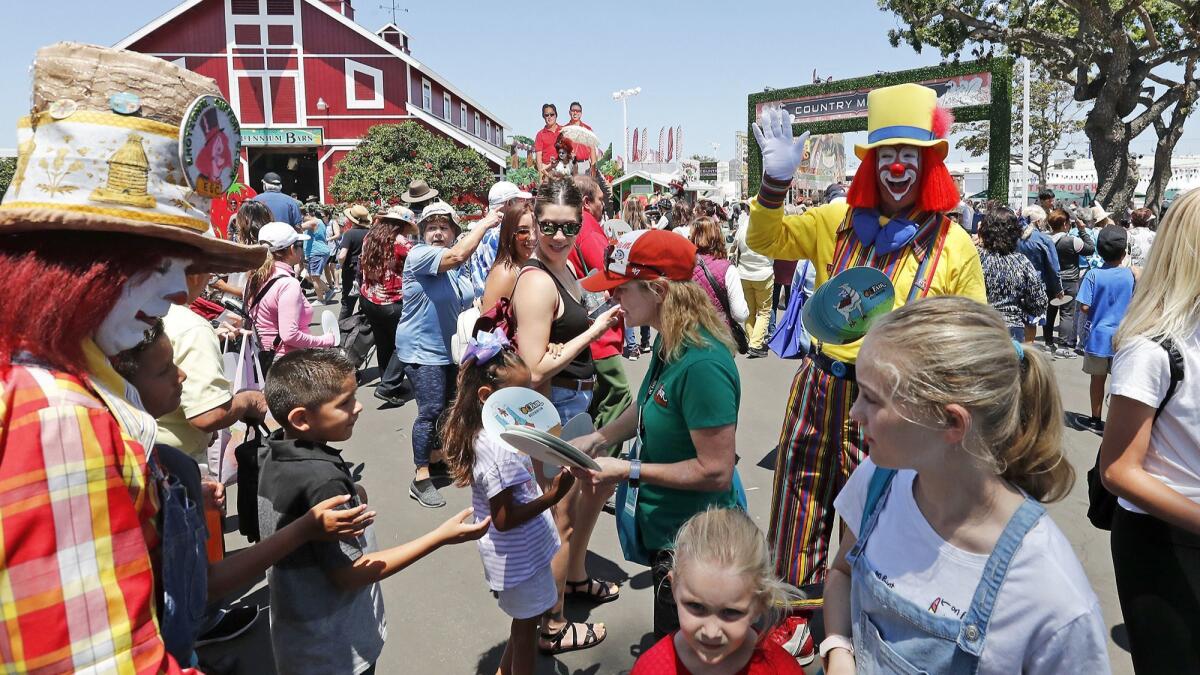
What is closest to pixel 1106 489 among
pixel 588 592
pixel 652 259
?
pixel 652 259

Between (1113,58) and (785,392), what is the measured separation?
20.0m

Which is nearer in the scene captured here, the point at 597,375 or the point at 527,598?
the point at 527,598

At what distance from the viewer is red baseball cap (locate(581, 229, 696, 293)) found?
8.38 feet

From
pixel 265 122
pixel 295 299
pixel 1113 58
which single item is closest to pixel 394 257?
→ pixel 295 299

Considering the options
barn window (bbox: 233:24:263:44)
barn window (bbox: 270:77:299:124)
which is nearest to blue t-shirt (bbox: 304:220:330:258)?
barn window (bbox: 270:77:299:124)

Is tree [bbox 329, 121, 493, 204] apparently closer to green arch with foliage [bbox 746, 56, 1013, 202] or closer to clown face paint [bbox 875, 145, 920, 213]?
green arch with foliage [bbox 746, 56, 1013, 202]

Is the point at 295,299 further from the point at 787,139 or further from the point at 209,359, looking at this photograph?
the point at 787,139

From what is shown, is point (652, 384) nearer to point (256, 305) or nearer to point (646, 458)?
point (646, 458)

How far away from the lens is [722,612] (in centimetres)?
178

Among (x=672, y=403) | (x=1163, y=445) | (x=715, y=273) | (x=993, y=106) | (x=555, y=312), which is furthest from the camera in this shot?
(x=993, y=106)

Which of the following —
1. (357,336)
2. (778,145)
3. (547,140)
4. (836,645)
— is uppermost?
(547,140)

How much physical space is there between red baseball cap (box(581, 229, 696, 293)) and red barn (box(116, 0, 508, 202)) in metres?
27.7

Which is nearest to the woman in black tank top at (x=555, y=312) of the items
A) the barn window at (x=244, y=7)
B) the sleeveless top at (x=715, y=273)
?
the sleeveless top at (x=715, y=273)

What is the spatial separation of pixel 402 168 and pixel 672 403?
907 inches
